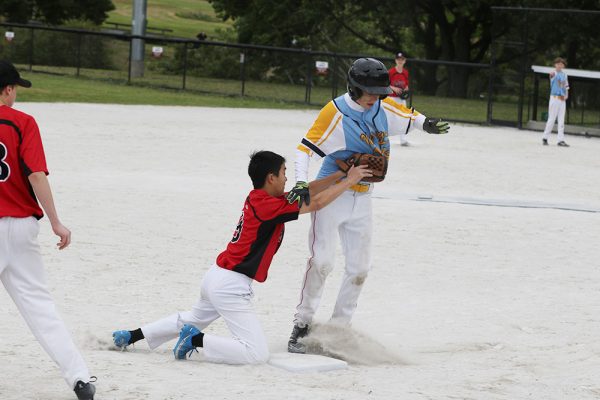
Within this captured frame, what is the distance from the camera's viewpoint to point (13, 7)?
58500 mm

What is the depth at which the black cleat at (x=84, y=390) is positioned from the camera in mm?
5836

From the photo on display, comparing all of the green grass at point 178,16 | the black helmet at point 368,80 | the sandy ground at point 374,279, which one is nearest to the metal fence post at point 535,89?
the sandy ground at point 374,279

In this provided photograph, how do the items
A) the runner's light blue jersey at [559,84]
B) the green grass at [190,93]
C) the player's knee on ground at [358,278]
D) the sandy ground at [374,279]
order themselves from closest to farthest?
1. the sandy ground at [374,279]
2. the player's knee on ground at [358,278]
3. the runner's light blue jersey at [559,84]
4. the green grass at [190,93]

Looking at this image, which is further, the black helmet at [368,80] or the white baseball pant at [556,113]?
the white baseball pant at [556,113]

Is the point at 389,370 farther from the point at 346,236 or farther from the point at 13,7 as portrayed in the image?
the point at 13,7

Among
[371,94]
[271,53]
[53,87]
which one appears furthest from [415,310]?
[271,53]

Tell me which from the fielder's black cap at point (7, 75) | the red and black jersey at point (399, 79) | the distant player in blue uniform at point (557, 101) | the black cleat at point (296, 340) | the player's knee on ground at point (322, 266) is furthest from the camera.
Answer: the distant player in blue uniform at point (557, 101)

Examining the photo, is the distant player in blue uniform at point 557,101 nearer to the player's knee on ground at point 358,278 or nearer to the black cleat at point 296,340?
the player's knee on ground at point 358,278

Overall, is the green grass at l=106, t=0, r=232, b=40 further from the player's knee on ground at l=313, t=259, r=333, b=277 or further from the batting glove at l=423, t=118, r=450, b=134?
the player's knee on ground at l=313, t=259, r=333, b=277

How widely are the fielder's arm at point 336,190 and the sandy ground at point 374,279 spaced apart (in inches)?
41.7

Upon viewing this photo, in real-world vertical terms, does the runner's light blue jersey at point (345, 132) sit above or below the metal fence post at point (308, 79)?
below

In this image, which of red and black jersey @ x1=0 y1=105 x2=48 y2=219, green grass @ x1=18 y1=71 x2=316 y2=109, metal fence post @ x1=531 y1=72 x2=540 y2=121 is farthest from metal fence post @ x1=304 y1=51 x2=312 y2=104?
red and black jersey @ x1=0 y1=105 x2=48 y2=219

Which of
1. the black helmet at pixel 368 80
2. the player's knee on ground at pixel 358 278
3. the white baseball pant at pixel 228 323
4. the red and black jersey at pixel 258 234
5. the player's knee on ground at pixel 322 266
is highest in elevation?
the black helmet at pixel 368 80

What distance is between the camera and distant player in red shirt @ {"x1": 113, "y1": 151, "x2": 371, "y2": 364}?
22.9ft
